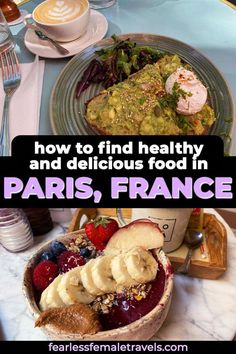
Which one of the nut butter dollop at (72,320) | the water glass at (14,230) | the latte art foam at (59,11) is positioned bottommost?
the water glass at (14,230)

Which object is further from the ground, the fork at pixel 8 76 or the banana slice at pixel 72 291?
the fork at pixel 8 76

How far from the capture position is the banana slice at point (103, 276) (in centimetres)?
65

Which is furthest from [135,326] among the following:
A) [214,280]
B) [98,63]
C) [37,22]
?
[37,22]

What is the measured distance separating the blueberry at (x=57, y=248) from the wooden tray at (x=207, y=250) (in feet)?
0.23

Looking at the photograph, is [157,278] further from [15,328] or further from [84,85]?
[84,85]

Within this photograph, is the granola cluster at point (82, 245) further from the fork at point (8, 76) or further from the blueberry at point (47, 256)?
the fork at point (8, 76)

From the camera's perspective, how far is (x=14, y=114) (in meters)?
0.86

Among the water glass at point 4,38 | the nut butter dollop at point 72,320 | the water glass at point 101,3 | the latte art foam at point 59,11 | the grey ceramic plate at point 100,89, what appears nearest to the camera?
the nut butter dollop at point 72,320

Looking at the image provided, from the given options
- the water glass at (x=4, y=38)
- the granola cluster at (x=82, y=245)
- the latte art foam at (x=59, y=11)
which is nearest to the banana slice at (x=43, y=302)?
the granola cluster at (x=82, y=245)

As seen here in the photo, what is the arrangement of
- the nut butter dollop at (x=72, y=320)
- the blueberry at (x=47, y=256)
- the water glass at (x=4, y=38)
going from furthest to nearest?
the water glass at (x=4, y=38) → the blueberry at (x=47, y=256) → the nut butter dollop at (x=72, y=320)

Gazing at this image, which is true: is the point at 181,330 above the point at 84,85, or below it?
below

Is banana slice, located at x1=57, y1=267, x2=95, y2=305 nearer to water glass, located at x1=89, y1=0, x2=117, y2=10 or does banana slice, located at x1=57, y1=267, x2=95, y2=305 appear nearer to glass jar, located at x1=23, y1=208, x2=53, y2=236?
glass jar, located at x1=23, y1=208, x2=53, y2=236

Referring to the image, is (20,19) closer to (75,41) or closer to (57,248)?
(75,41)

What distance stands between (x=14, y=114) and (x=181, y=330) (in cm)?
50
